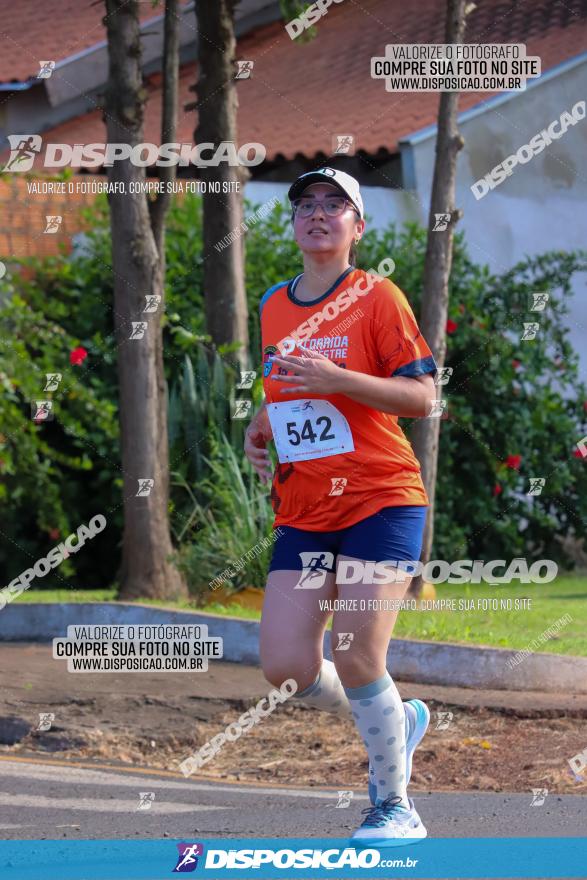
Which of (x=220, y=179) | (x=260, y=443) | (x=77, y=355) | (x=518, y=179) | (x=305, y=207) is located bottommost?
(x=260, y=443)

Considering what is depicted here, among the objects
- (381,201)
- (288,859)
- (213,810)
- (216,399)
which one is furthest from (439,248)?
(288,859)

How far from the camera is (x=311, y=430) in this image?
4777 mm

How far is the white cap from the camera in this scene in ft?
16.1

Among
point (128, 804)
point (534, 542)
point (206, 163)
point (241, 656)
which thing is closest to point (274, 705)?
point (241, 656)

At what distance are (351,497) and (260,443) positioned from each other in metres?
0.63

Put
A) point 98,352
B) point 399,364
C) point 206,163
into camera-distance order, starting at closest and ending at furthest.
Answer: point 399,364
point 206,163
point 98,352

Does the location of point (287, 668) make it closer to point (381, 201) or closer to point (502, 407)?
point (502, 407)

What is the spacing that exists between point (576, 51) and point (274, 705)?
11335mm

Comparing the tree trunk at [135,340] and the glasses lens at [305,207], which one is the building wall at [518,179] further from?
the glasses lens at [305,207]

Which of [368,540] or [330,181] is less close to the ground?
[330,181]

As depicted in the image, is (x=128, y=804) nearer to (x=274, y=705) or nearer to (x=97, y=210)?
(x=274, y=705)

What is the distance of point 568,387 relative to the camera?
13344 millimetres

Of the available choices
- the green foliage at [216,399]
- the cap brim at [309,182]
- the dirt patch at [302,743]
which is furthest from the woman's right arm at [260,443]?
the green foliage at [216,399]

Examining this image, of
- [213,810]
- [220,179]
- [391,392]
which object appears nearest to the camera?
[391,392]
